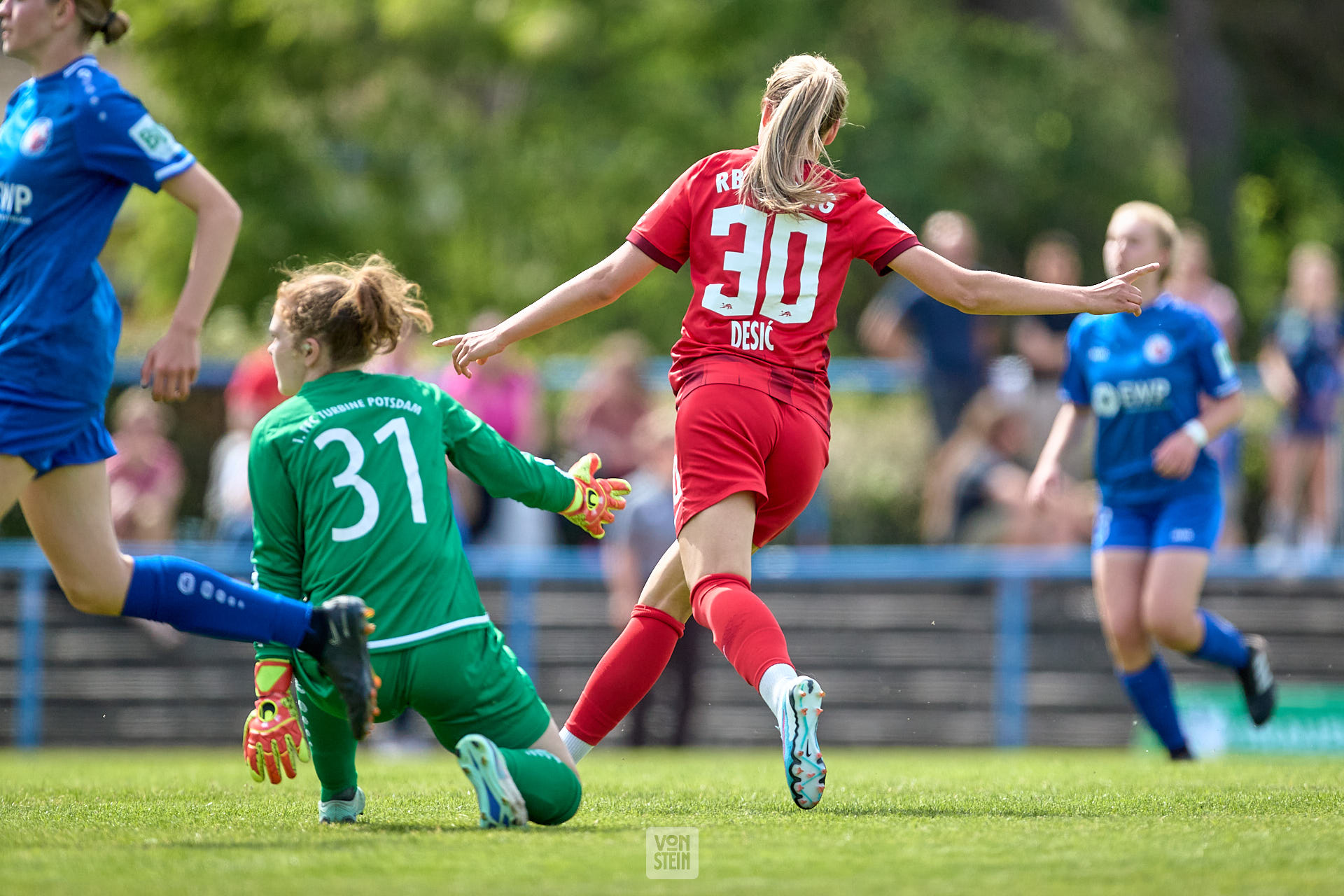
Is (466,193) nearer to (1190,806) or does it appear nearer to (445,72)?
(445,72)

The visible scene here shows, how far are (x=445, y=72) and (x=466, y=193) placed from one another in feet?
5.61

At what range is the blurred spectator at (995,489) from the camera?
1102cm

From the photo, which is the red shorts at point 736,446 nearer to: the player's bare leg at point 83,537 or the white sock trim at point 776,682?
the white sock trim at point 776,682

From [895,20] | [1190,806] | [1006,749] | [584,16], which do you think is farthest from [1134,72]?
[1190,806]

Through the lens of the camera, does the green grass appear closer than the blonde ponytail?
Yes

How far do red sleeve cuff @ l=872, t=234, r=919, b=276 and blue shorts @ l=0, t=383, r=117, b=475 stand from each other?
2208 mm

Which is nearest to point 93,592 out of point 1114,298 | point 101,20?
point 101,20

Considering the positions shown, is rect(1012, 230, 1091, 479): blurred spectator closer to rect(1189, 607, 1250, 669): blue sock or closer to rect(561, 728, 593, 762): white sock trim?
rect(1189, 607, 1250, 669): blue sock

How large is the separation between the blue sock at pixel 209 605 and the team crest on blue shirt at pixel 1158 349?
413 centimetres

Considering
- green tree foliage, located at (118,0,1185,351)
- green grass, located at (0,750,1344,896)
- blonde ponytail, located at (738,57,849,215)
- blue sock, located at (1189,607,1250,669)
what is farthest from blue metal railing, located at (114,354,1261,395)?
blonde ponytail, located at (738,57,849,215)

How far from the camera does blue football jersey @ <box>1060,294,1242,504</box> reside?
22.2 feet

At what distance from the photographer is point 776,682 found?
417 centimetres

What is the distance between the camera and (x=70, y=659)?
35.0 ft

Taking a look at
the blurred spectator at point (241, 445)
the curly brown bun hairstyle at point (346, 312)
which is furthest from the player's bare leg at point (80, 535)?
the blurred spectator at point (241, 445)
